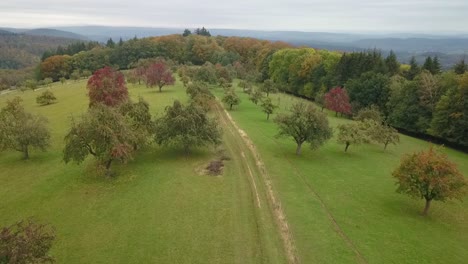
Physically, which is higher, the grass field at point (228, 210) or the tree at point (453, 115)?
the tree at point (453, 115)

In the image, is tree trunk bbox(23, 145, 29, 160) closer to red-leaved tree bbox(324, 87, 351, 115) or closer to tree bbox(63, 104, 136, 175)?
tree bbox(63, 104, 136, 175)

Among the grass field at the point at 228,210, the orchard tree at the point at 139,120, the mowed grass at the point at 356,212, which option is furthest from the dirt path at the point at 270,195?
the orchard tree at the point at 139,120

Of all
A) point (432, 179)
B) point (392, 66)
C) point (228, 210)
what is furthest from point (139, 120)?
point (392, 66)

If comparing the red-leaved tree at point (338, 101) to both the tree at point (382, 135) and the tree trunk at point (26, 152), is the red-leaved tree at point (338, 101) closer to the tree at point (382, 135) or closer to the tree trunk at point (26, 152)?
the tree at point (382, 135)

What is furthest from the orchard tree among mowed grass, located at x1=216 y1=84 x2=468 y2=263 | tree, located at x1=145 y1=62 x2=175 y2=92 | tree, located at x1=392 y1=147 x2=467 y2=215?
tree, located at x1=145 y1=62 x2=175 y2=92

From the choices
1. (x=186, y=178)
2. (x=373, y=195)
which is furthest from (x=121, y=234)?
(x=373, y=195)

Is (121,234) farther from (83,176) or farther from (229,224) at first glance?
(83,176)
